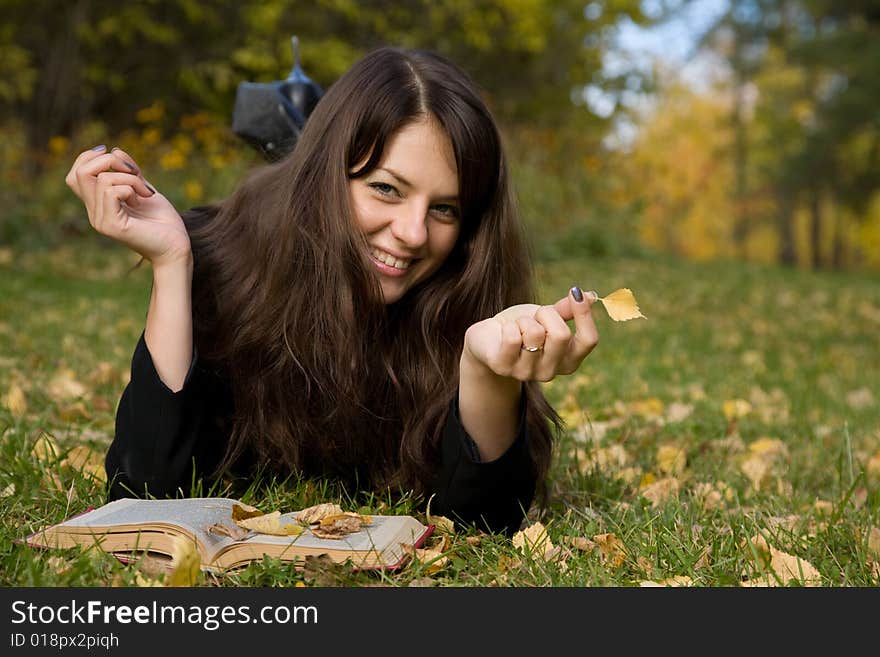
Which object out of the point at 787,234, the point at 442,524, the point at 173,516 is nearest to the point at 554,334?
the point at 442,524

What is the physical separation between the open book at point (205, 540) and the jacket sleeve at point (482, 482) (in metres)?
0.23

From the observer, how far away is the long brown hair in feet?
6.51

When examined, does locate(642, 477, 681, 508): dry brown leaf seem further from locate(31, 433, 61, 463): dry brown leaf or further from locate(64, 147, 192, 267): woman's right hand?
locate(31, 433, 61, 463): dry brown leaf

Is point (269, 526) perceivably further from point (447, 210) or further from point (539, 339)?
point (447, 210)

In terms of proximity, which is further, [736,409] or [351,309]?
[736,409]

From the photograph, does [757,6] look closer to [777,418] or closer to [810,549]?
[777,418]

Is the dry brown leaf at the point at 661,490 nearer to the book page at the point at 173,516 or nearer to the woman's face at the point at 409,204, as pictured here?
the woman's face at the point at 409,204

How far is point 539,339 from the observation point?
148 centimetres

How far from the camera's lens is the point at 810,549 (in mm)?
1764

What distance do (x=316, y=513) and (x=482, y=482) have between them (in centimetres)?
32

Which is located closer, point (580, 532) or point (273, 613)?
point (273, 613)

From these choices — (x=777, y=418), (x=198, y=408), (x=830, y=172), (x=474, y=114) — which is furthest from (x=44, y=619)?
(x=830, y=172)

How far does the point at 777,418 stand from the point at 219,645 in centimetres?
249

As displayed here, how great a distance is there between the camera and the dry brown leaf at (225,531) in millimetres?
1590
